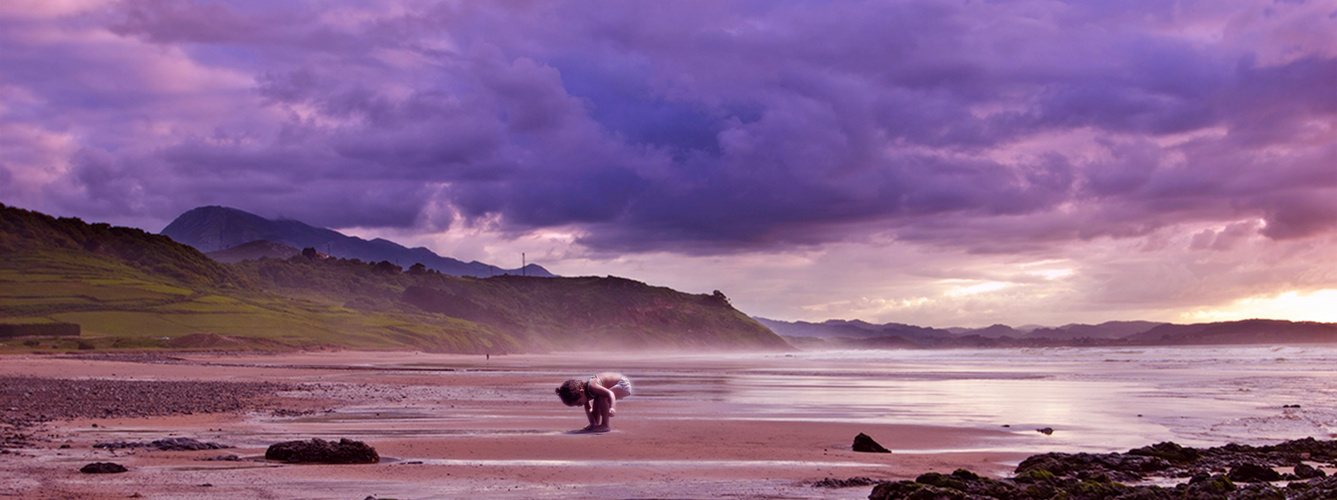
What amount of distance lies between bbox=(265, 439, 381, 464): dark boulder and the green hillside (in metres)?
65.5

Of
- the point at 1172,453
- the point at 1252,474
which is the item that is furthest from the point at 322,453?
the point at 1252,474

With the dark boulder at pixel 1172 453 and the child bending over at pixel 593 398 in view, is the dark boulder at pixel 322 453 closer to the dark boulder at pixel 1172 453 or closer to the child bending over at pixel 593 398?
the child bending over at pixel 593 398

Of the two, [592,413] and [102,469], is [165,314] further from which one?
[102,469]

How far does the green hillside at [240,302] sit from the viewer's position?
315 feet

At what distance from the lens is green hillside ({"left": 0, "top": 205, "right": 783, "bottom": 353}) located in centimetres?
9594

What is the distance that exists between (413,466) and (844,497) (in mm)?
5930

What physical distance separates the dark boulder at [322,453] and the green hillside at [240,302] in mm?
65498

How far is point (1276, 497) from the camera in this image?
10117 mm

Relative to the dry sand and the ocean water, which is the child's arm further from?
the ocean water

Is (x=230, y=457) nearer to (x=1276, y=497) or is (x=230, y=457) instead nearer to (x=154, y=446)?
(x=154, y=446)

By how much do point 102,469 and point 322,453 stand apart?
8.55ft

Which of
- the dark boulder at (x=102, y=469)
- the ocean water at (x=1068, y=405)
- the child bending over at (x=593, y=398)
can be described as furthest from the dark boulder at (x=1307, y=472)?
the dark boulder at (x=102, y=469)

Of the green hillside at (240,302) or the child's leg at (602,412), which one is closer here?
the child's leg at (602,412)

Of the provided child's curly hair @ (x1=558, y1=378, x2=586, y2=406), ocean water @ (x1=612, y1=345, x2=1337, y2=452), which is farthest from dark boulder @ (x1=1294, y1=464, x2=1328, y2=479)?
child's curly hair @ (x1=558, y1=378, x2=586, y2=406)
